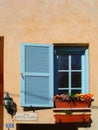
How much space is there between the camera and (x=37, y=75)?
13.4m

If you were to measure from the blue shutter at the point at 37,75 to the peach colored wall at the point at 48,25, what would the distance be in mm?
233

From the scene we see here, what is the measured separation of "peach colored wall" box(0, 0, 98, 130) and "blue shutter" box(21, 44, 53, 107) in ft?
0.76

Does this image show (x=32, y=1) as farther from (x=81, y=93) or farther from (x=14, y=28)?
(x=81, y=93)

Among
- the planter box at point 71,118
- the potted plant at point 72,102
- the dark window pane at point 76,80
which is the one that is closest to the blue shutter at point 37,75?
the potted plant at point 72,102

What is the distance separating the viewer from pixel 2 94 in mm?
13547

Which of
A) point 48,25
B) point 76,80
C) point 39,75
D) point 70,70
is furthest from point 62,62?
point 48,25

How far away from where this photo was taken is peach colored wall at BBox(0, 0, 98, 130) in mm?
13570

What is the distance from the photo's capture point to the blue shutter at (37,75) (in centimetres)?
1332

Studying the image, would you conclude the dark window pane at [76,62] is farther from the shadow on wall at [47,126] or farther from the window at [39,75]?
the shadow on wall at [47,126]

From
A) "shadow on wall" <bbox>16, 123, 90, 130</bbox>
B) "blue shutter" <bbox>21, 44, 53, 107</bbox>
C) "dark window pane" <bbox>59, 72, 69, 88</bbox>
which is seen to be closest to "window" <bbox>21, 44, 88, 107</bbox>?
"blue shutter" <bbox>21, 44, 53, 107</bbox>

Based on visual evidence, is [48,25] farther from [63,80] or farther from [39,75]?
[63,80]

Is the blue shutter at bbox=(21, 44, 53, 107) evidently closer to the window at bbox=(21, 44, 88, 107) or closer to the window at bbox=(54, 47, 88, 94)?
the window at bbox=(21, 44, 88, 107)

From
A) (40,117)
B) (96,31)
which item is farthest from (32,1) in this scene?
(40,117)

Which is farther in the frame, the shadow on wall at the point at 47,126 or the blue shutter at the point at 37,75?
the shadow on wall at the point at 47,126
